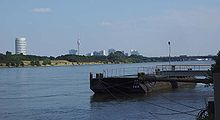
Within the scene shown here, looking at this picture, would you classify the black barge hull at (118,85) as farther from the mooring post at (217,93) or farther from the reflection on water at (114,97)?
the mooring post at (217,93)

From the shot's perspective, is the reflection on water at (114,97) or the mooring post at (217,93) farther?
the reflection on water at (114,97)

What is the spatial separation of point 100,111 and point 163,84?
26.7m

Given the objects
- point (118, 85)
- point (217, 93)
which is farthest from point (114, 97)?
point (217, 93)

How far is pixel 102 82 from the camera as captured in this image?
54.5m

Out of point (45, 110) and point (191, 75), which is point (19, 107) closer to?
A: point (45, 110)

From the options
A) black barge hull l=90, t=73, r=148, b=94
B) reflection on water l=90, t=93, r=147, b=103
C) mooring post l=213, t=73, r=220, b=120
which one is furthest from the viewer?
black barge hull l=90, t=73, r=148, b=94

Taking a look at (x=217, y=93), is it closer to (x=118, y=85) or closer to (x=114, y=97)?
(x=114, y=97)

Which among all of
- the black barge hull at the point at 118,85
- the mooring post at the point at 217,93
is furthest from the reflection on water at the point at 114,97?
the mooring post at the point at 217,93

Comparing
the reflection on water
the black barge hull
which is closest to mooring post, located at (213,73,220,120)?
the reflection on water

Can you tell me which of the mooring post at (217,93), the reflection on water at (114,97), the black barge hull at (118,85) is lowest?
the reflection on water at (114,97)

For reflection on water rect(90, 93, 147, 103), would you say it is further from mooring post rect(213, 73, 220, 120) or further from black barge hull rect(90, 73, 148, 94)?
mooring post rect(213, 73, 220, 120)

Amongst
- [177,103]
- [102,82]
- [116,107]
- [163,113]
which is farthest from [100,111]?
[102,82]

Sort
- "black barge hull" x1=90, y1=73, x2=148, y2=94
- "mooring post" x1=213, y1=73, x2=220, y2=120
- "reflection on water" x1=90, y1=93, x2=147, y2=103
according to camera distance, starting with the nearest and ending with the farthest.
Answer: "mooring post" x1=213, y1=73, x2=220, y2=120, "reflection on water" x1=90, y1=93, x2=147, y2=103, "black barge hull" x1=90, y1=73, x2=148, y2=94

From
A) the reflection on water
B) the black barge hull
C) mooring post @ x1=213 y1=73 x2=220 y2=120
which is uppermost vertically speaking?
mooring post @ x1=213 y1=73 x2=220 y2=120
